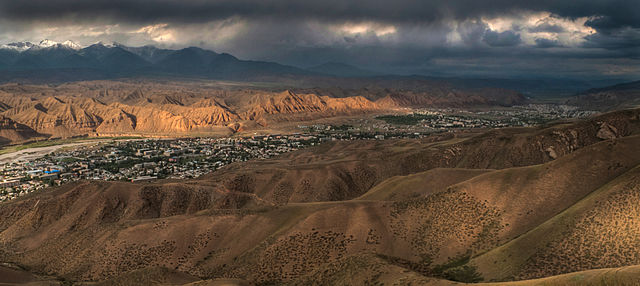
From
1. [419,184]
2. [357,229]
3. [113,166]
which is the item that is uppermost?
[419,184]

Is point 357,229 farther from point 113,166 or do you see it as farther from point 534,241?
point 113,166

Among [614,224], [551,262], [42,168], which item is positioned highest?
[614,224]

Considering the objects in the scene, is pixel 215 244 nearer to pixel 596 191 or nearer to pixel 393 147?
A: pixel 596 191

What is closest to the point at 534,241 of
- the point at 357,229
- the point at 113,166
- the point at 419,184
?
the point at 357,229

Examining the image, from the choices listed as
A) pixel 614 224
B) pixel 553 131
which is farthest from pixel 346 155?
pixel 614 224

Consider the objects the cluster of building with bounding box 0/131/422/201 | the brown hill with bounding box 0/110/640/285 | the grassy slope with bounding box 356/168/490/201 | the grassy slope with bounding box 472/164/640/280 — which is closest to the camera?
the grassy slope with bounding box 472/164/640/280

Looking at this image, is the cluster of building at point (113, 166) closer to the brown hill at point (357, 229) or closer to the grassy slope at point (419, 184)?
the brown hill at point (357, 229)

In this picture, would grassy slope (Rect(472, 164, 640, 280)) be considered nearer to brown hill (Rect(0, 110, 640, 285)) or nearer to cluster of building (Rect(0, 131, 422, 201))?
brown hill (Rect(0, 110, 640, 285))

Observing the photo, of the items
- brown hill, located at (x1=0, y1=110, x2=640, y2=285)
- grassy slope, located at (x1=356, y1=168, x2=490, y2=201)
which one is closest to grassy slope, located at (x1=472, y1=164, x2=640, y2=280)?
brown hill, located at (x1=0, y1=110, x2=640, y2=285)

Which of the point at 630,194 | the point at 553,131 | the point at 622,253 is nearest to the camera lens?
the point at 622,253

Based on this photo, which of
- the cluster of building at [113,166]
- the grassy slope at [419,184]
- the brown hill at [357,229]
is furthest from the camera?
the cluster of building at [113,166]

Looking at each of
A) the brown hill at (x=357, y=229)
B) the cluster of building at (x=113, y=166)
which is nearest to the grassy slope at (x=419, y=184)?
the brown hill at (x=357, y=229)
